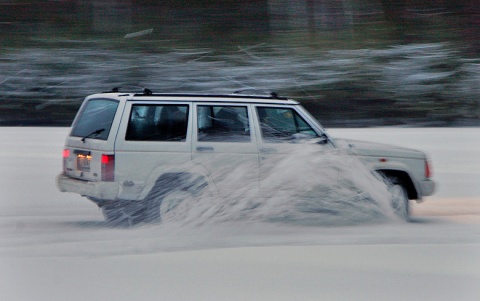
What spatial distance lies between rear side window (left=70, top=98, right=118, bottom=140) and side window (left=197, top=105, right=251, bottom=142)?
2.94ft

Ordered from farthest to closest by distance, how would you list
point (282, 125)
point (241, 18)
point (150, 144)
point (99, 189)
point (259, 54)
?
point (241, 18)
point (259, 54)
point (282, 125)
point (150, 144)
point (99, 189)

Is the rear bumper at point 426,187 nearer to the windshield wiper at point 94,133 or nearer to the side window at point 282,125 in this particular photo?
the side window at point 282,125

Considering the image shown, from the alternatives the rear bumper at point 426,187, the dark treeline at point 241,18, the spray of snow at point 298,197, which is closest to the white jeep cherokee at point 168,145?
the spray of snow at point 298,197

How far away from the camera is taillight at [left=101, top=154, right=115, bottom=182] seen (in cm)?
715

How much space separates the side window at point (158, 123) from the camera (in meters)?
7.35

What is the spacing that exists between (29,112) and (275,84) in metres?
5.19

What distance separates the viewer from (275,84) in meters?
16.1

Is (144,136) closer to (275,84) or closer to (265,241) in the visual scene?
(265,241)

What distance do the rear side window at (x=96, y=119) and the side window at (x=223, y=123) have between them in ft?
2.94

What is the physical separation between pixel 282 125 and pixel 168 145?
1201mm

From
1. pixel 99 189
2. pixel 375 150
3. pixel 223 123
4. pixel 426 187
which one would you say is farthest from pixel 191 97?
pixel 426 187

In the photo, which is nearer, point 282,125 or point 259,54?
point 282,125

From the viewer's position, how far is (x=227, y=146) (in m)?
7.45

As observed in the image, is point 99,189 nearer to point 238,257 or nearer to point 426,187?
point 238,257
